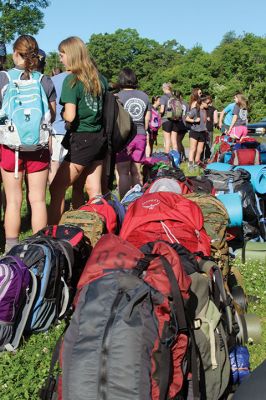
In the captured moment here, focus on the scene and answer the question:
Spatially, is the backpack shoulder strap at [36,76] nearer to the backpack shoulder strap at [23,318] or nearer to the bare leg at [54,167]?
the bare leg at [54,167]

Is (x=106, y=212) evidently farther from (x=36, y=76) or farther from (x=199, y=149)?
(x=199, y=149)

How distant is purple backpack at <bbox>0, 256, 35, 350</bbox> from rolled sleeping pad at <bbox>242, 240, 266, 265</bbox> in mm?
2791

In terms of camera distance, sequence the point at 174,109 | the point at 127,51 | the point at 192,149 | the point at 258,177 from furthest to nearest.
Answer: the point at 127,51
the point at 192,149
the point at 174,109
the point at 258,177

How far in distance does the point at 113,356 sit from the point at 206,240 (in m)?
1.71

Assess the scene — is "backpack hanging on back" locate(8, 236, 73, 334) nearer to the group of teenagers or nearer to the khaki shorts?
the group of teenagers

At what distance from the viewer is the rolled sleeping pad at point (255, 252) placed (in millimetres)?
5840

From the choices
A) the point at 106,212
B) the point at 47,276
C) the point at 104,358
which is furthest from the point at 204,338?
the point at 106,212

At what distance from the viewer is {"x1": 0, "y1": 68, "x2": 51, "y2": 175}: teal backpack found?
468cm

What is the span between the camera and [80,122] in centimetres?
525

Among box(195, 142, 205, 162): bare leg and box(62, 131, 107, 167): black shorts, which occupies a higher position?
box(62, 131, 107, 167): black shorts

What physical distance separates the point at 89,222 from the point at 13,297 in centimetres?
107

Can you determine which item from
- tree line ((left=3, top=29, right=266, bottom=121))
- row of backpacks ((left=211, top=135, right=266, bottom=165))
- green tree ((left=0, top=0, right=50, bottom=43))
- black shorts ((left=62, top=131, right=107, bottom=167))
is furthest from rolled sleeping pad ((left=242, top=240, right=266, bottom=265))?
green tree ((left=0, top=0, right=50, bottom=43))

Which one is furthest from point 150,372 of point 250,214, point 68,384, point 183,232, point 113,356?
point 250,214

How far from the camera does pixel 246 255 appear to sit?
5918mm
